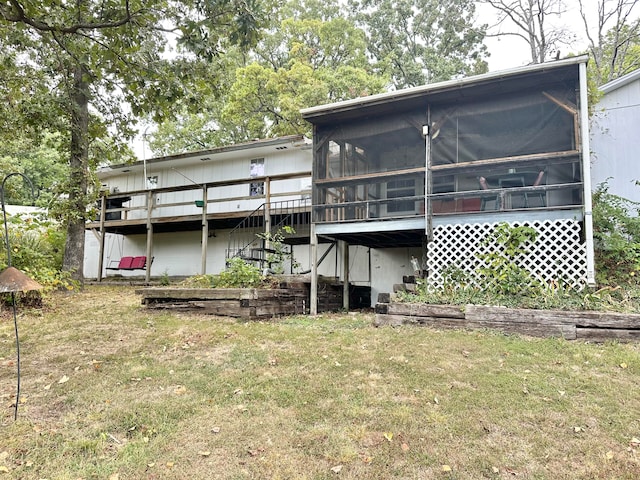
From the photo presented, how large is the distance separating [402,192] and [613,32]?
12976mm

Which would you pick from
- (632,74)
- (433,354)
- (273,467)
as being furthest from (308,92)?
(273,467)

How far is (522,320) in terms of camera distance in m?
5.71

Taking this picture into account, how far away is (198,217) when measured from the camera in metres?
12.1

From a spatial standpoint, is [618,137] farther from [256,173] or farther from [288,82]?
[288,82]

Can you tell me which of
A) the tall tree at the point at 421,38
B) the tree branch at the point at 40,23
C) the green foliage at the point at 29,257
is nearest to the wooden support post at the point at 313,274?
the green foliage at the point at 29,257

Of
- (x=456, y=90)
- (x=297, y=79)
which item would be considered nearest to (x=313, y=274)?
(x=456, y=90)

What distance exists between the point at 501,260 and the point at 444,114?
9.72 ft

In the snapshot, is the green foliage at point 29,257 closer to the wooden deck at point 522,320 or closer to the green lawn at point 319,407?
the green lawn at point 319,407

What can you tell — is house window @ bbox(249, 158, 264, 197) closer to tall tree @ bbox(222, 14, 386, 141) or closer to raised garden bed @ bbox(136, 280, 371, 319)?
tall tree @ bbox(222, 14, 386, 141)

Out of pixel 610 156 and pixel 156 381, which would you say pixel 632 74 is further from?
pixel 156 381

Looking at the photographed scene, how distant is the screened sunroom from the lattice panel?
0.02 metres

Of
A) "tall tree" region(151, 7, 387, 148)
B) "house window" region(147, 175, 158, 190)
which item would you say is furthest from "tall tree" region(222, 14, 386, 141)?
"house window" region(147, 175, 158, 190)

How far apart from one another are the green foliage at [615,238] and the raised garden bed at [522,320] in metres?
1.67

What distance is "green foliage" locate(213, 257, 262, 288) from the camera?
302 inches
